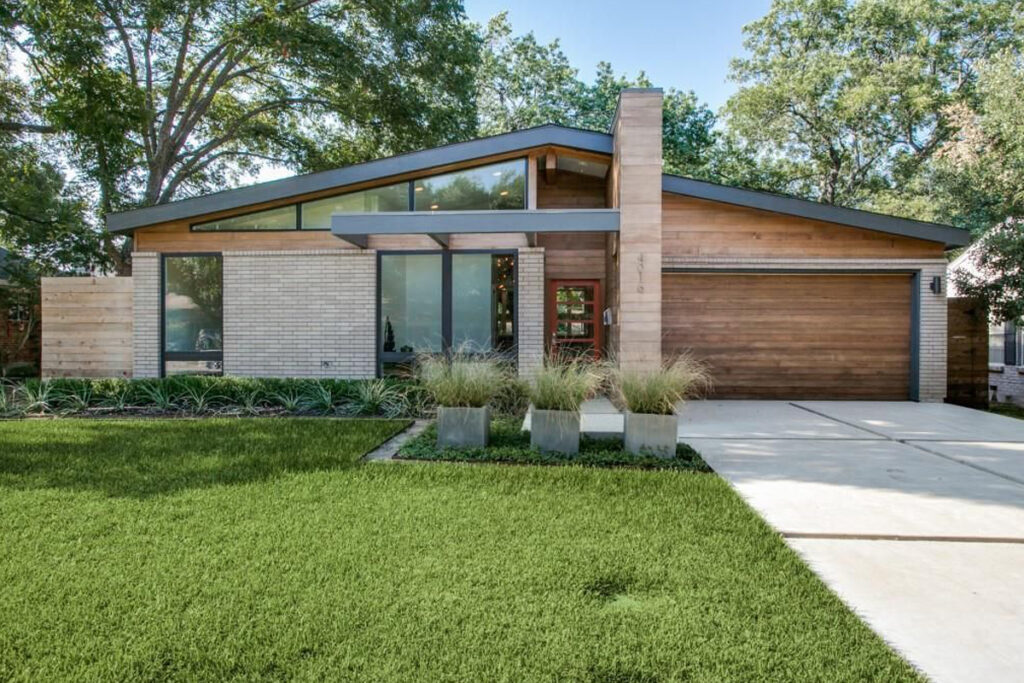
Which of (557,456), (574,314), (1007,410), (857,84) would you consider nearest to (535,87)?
(857,84)

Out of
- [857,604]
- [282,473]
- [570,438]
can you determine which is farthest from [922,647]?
[282,473]

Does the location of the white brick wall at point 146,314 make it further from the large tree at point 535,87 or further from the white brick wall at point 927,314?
the large tree at point 535,87

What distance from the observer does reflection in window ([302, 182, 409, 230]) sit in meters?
10.2

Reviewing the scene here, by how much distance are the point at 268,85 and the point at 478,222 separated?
518 inches

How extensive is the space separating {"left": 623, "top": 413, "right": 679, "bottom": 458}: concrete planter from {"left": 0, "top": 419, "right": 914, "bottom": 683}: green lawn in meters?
0.64

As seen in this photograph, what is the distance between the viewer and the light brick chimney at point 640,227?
8211mm

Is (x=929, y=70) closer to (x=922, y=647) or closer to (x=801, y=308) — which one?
(x=801, y=308)

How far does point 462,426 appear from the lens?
608cm

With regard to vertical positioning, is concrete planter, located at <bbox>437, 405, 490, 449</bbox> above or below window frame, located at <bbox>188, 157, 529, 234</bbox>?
below

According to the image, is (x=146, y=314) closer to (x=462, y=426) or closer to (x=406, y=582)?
(x=462, y=426)

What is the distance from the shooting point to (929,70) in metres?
23.0

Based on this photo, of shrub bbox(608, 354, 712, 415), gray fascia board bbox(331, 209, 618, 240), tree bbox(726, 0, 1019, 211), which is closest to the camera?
shrub bbox(608, 354, 712, 415)

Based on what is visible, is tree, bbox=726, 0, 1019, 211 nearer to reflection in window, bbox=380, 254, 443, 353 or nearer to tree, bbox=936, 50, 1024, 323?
tree, bbox=936, 50, 1024, 323

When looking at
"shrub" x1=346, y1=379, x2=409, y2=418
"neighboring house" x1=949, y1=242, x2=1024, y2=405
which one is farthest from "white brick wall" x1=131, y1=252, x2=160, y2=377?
"neighboring house" x1=949, y1=242, x2=1024, y2=405
